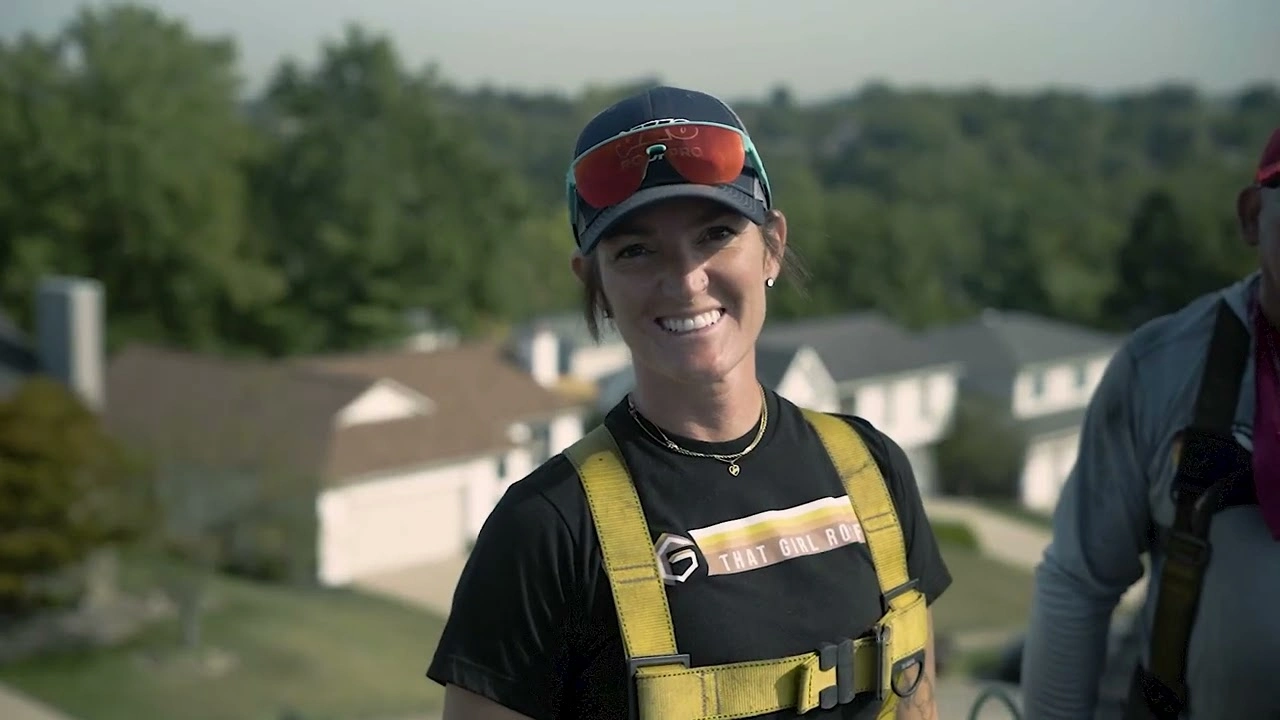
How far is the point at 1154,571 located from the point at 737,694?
0.87m

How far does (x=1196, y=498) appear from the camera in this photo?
2.05 m

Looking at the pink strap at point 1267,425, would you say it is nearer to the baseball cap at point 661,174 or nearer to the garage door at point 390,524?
the baseball cap at point 661,174

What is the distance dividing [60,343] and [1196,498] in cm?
2742

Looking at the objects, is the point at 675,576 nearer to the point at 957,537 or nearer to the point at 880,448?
the point at 880,448

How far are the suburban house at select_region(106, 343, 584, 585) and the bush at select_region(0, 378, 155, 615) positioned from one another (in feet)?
16.4

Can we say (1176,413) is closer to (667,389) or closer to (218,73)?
(667,389)

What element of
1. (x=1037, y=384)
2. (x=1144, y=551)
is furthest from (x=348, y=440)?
(x=1144, y=551)

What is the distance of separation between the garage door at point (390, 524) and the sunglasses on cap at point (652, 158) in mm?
24607

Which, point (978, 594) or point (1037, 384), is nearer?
point (978, 594)

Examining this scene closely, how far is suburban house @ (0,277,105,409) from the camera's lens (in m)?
25.7

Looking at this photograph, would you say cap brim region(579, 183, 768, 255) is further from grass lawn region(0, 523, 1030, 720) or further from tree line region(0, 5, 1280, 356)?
tree line region(0, 5, 1280, 356)

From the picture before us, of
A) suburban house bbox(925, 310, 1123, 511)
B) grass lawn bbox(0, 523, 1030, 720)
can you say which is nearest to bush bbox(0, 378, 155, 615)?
grass lawn bbox(0, 523, 1030, 720)

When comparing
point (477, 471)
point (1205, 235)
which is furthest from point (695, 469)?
point (1205, 235)

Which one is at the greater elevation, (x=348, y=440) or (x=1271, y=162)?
(x=1271, y=162)
